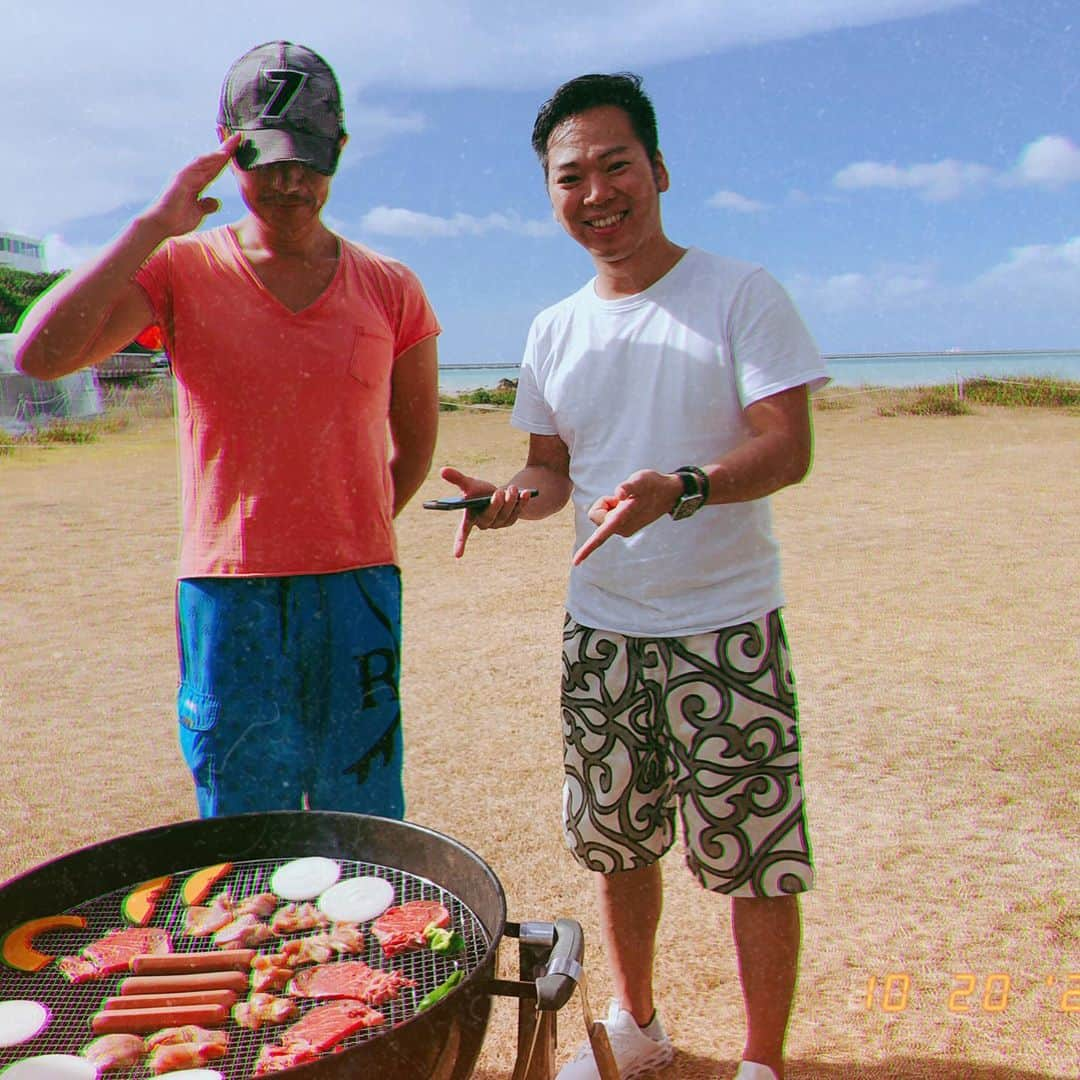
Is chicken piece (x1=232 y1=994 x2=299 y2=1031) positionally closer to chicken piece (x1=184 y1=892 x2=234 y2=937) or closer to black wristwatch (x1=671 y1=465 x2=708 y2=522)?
chicken piece (x1=184 y1=892 x2=234 y2=937)

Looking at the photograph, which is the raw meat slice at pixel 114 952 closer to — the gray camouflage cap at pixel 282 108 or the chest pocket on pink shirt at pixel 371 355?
the chest pocket on pink shirt at pixel 371 355

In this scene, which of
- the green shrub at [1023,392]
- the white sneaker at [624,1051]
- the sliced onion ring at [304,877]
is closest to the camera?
the sliced onion ring at [304,877]

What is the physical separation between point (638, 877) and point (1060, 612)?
4.48 m

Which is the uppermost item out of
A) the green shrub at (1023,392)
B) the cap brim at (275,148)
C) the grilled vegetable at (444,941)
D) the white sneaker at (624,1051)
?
the cap brim at (275,148)

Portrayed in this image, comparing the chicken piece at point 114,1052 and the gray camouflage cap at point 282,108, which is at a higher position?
the gray camouflage cap at point 282,108

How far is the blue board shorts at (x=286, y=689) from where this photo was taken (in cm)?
172

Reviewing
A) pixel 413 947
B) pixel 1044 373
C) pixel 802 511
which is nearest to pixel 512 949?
pixel 413 947

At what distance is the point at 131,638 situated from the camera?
5.70m

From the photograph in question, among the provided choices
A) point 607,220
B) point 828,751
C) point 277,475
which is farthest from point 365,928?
point 828,751

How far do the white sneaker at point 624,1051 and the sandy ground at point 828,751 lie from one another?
0.10 m

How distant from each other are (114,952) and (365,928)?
0.97 feet

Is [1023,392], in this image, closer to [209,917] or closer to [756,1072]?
[756,1072]

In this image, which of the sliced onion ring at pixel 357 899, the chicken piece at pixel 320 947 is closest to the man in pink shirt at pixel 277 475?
the sliced onion ring at pixel 357 899

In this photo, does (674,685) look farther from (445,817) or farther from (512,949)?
(445,817)
